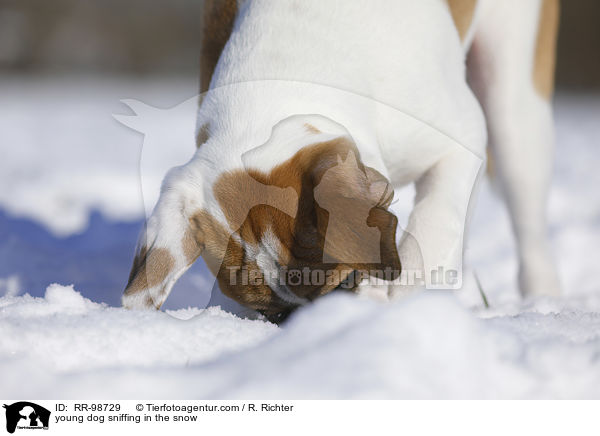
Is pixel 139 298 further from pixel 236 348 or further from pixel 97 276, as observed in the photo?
pixel 97 276

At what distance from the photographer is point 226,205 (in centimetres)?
152

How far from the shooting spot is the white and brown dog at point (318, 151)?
1458 millimetres

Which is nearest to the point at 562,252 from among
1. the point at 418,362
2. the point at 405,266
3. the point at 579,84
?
the point at 405,266

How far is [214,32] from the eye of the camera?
2.16 meters

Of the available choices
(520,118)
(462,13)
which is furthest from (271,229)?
(520,118)

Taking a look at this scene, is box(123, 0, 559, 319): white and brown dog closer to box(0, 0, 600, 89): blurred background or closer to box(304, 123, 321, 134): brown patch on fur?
box(304, 123, 321, 134): brown patch on fur

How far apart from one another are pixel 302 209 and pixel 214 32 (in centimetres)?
89

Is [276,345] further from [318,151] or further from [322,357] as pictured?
[318,151]

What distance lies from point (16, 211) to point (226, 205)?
2108 millimetres

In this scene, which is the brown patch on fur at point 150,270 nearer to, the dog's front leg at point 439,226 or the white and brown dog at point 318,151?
the white and brown dog at point 318,151

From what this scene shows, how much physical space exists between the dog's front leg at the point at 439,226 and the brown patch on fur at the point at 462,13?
0.50 meters
